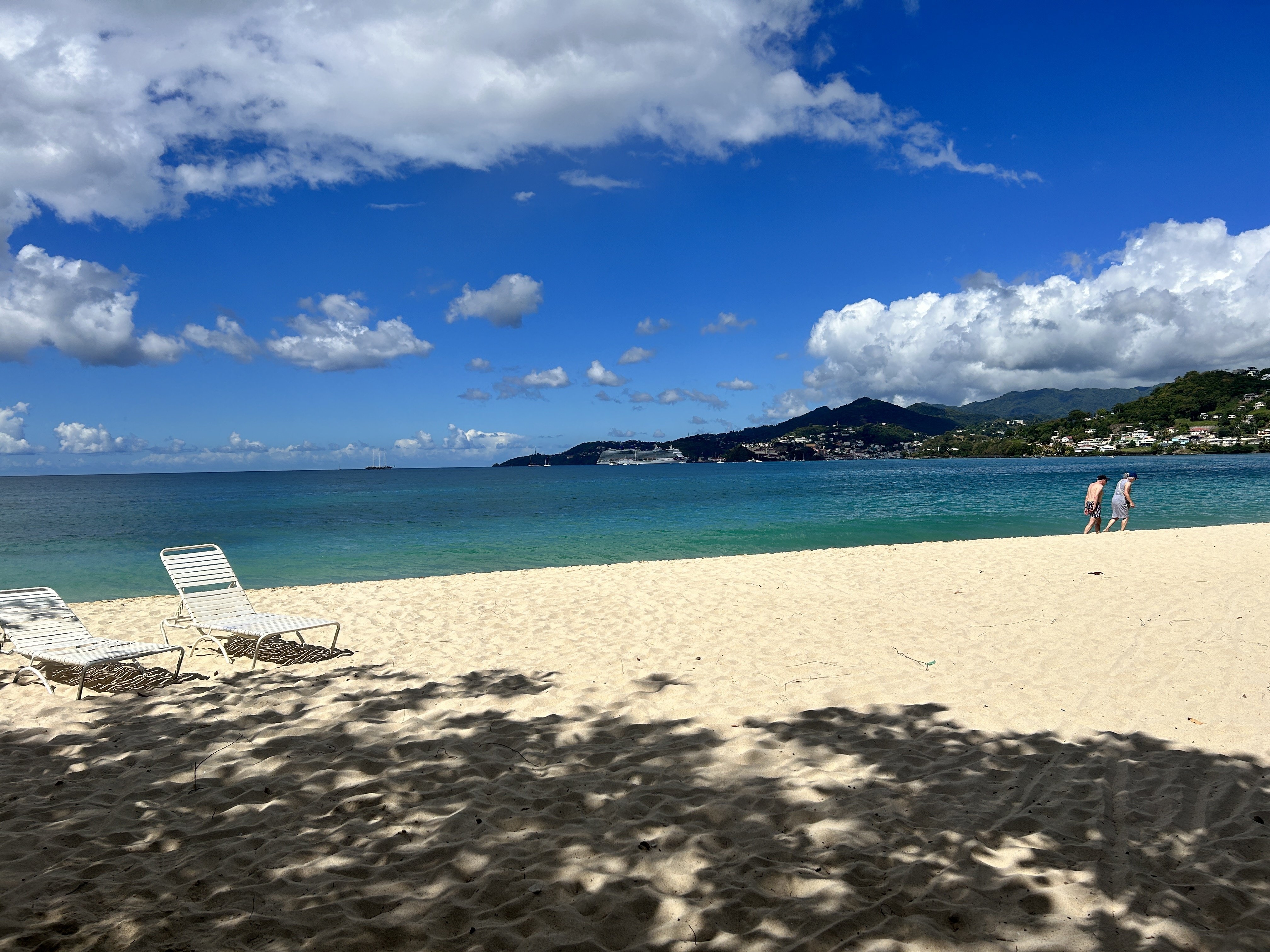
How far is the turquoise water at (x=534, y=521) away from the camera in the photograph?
22.5 metres

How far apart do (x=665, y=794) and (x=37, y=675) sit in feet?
20.1

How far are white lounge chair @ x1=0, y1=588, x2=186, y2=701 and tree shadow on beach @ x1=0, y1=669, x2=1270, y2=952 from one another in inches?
41.1

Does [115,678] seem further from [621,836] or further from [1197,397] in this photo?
[1197,397]

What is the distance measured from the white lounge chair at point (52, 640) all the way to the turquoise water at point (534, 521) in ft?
37.3

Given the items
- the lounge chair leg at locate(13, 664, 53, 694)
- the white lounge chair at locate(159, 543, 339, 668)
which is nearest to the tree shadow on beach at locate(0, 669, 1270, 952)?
the lounge chair leg at locate(13, 664, 53, 694)

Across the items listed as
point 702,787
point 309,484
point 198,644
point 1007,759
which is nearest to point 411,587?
point 198,644

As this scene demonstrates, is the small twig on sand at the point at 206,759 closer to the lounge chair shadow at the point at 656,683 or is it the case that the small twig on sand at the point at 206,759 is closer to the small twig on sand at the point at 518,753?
the small twig on sand at the point at 518,753

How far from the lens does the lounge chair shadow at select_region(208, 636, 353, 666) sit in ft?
25.9

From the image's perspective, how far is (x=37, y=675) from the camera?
6.46 metres

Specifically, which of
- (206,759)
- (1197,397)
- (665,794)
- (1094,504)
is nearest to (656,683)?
(665,794)

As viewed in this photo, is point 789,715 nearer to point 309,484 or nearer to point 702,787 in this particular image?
point 702,787

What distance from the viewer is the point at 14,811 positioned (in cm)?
415

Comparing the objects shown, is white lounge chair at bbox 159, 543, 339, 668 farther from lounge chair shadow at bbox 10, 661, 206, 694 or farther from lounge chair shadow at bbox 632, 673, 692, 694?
lounge chair shadow at bbox 632, 673, 692, 694

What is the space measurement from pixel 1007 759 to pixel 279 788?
16.2 ft
